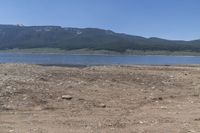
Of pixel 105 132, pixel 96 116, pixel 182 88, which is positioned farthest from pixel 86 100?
pixel 182 88

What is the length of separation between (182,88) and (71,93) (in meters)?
6.82

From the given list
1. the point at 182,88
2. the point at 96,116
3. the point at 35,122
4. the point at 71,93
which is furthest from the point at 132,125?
the point at 182,88

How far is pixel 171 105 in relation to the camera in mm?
16297

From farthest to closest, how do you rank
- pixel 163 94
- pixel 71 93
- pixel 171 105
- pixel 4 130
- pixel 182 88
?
pixel 182 88 < pixel 163 94 < pixel 71 93 < pixel 171 105 < pixel 4 130

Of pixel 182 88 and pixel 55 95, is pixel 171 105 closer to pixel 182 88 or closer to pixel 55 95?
pixel 55 95

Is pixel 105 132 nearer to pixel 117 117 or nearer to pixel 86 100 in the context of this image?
pixel 117 117

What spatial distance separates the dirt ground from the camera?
12141 millimetres

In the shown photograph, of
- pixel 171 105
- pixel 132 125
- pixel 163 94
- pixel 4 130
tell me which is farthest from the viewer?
pixel 163 94

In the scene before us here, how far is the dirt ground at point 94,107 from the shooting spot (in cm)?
1214

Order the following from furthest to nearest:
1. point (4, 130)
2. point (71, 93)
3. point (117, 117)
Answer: point (71, 93) < point (117, 117) < point (4, 130)

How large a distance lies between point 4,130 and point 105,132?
2.39 meters

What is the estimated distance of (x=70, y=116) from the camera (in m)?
13.6

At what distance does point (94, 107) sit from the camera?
15.3 m

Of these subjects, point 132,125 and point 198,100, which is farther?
point 198,100
